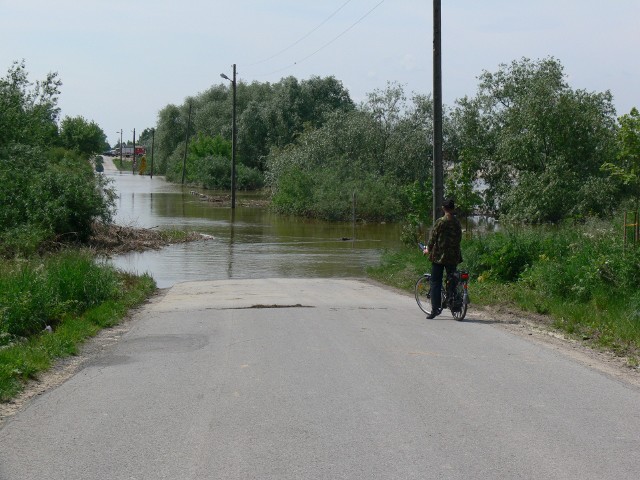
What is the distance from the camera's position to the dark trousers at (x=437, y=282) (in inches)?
518

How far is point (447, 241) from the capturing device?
13016 mm

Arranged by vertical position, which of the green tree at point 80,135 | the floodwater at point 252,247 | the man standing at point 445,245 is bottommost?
the floodwater at point 252,247

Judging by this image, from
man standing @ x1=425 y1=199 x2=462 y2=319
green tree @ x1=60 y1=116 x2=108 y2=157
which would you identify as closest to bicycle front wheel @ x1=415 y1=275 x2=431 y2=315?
man standing @ x1=425 y1=199 x2=462 y2=319

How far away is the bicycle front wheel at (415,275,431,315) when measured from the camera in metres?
14.1

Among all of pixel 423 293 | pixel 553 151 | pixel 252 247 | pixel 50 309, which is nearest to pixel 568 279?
pixel 423 293

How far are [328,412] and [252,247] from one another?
1042 inches

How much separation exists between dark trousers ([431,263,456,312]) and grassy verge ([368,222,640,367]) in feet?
5.88

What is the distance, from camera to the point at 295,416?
6820 millimetres

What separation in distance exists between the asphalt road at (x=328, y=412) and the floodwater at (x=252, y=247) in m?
12.0

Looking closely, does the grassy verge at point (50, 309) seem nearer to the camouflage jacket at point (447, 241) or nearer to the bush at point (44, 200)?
the camouflage jacket at point (447, 241)

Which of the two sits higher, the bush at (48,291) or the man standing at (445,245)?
the man standing at (445,245)

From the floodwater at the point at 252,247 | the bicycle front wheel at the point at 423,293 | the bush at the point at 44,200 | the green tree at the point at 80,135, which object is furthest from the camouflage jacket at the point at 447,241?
the green tree at the point at 80,135

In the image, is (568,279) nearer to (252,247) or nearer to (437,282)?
(437,282)

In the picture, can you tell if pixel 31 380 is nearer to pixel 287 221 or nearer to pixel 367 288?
pixel 367 288
